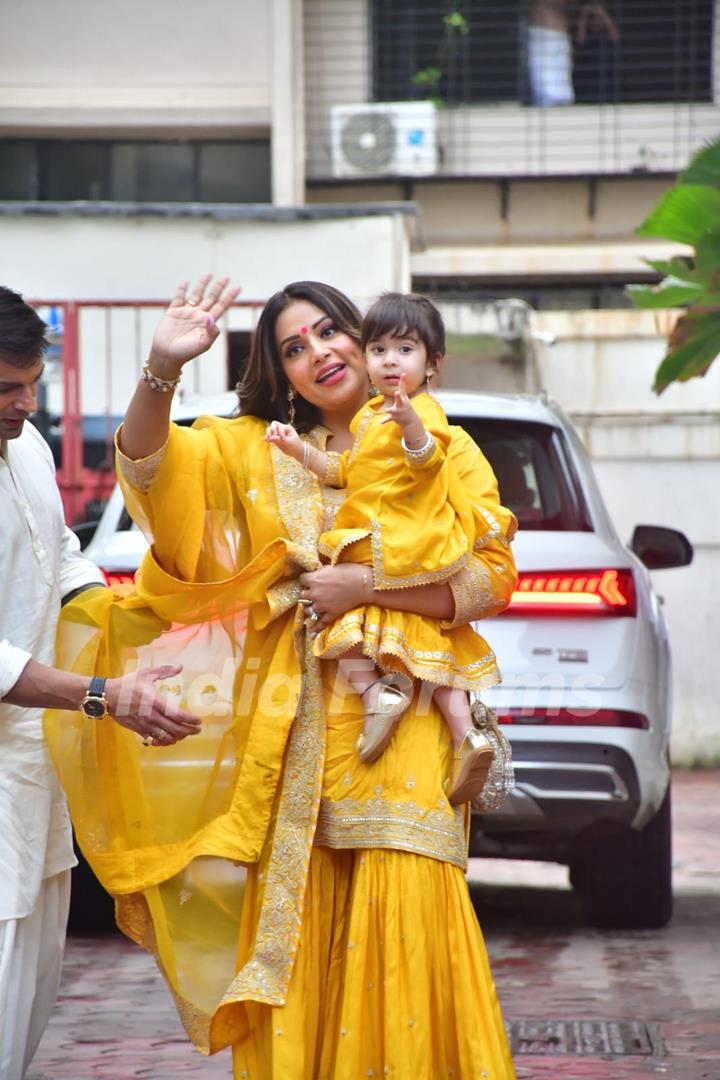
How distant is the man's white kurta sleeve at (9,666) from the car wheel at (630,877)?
347cm

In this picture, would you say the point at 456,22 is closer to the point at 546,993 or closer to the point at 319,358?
the point at 546,993

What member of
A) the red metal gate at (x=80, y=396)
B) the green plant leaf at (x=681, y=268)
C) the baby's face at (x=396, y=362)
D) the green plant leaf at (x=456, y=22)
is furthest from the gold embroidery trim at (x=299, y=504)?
the green plant leaf at (x=456, y=22)

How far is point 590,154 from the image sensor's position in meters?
18.3

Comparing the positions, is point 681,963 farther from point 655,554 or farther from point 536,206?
point 536,206

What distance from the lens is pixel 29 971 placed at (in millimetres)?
3633

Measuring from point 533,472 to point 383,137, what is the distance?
475 inches

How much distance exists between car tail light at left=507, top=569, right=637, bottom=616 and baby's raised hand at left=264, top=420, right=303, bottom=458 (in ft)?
7.38

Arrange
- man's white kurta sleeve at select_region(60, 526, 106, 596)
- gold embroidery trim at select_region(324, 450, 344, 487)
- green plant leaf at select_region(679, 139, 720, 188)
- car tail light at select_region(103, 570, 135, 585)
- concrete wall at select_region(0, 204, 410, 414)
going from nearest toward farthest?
gold embroidery trim at select_region(324, 450, 344, 487), man's white kurta sleeve at select_region(60, 526, 106, 596), car tail light at select_region(103, 570, 135, 585), green plant leaf at select_region(679, 139, 720, 188), concrete wall at select_region(0, 204, 410, 414)

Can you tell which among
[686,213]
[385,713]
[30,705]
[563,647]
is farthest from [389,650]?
[686,213]

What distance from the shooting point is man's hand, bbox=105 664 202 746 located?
3463 millimetres

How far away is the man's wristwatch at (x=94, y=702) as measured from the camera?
136 inches

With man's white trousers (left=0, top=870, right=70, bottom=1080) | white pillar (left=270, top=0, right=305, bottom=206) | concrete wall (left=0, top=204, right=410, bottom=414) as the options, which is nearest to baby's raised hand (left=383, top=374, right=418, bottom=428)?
man's white trousers (left=0, top=870, right=70, bottom=1080)

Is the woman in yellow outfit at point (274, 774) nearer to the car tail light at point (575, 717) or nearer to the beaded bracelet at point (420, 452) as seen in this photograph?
the beaded bracelet at point (420, 452)

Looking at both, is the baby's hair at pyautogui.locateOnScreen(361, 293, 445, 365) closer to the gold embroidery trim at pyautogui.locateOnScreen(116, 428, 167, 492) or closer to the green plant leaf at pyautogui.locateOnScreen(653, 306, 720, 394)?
the gold embroidery trim at pyautogui.locateOnScreen(116, 428, 167, 492)
